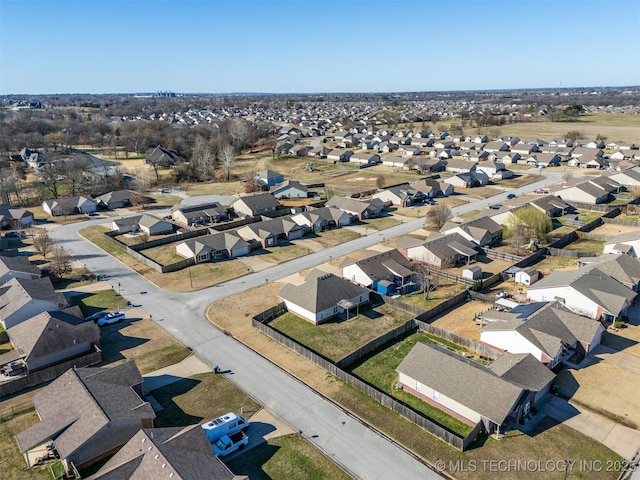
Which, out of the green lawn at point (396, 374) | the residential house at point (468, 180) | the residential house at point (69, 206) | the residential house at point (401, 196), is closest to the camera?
the green lawn at point (396, 374)

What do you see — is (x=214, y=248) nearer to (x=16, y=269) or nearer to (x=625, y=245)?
(x=16, y=269)

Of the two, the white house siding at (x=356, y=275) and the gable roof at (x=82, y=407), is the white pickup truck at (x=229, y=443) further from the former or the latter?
the white house siding at (x=356, y=275)

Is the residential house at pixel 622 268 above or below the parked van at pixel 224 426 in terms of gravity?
above

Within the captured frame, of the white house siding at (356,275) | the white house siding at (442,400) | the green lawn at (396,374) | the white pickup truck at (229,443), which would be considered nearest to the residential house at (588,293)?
the green lawn at (396,374)

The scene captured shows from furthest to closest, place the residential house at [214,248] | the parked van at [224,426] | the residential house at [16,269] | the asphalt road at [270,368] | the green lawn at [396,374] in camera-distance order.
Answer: the residential house at [214,248]
the residential house at [16,269]
the green lawn at [396,374]
the parked van at [224,426]
the asphalt road at [270,368]

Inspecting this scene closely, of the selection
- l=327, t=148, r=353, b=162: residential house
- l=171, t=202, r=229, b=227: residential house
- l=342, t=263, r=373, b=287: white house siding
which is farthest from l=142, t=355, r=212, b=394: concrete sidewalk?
l=327, t=148, r=353, b=162: residential house

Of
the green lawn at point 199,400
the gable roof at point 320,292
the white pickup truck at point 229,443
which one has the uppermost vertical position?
the gable roof at point 320,292

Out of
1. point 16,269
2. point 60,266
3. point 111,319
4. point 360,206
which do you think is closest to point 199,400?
point 111,319
